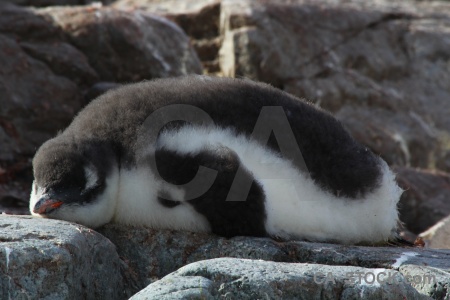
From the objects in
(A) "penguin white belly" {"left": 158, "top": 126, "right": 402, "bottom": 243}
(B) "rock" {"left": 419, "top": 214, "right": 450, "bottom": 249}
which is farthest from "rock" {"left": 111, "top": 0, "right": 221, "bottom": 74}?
(A) "penguin white belly" {"left": 158, "top": 126, "right": 402, "bottom": 243}

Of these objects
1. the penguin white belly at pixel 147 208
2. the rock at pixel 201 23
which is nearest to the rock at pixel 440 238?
the penguin white belly at pixel 147 208

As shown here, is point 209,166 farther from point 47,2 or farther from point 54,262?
point 47,2

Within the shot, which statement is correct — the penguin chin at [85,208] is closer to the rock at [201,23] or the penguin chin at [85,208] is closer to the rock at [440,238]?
the rock at [440,238]

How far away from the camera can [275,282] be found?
4258mm

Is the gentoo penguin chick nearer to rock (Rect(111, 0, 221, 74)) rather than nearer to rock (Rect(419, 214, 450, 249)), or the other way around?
rock (Rect(419, 214, 450, 249))

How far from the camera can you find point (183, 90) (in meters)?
5.57

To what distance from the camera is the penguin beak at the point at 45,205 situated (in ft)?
16.9

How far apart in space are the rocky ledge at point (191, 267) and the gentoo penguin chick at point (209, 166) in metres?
0.18

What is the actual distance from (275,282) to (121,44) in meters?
6.61

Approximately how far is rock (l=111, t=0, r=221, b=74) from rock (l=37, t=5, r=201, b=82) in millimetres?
1432

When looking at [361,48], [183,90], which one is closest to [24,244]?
[183,90]

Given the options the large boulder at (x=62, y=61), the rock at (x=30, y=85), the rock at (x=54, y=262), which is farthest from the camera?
the large boulder at (x=62, y=61)

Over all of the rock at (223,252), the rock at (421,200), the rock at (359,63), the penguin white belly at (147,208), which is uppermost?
the penguin white belly at (147,208)

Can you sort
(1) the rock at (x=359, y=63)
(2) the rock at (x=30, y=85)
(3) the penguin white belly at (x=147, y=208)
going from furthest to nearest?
1. (1) the rock at (x=359, y=63)
2. (2) the rock at (x=30, y=85)
3. (3) the penguin white belly at (x=147, y=208)
